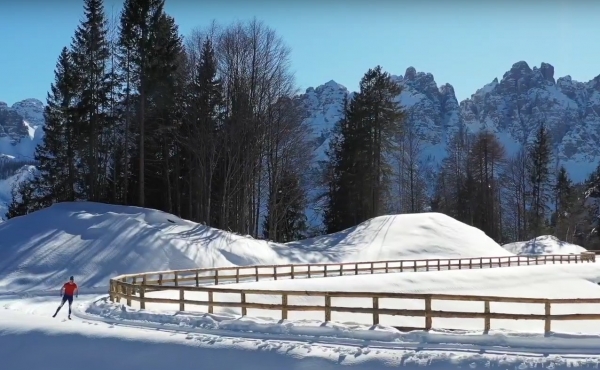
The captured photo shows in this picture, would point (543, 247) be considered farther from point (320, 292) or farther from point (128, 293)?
point (320, 292)

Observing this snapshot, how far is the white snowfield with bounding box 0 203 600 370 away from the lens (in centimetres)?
1279

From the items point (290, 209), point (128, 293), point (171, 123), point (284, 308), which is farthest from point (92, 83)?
point (284, 308)

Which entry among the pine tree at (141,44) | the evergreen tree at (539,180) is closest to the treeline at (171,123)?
the pine tree at (141,44)

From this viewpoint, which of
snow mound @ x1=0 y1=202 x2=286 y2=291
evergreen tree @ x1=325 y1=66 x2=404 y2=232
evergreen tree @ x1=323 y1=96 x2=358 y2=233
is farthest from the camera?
evergreen tree @ x1=323 y1=96 x2=358 y2=233

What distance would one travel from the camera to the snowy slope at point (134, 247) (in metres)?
29.7

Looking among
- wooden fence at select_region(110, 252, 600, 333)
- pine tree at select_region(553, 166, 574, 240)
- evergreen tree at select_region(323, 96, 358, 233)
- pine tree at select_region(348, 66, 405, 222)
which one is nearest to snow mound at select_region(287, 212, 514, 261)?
wooden fence at select_region(110, 252, 600, 333)

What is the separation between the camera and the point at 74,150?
5434cm

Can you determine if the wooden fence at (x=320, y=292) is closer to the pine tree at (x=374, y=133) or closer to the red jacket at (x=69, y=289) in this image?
the red jacket at (x=69, y=289)

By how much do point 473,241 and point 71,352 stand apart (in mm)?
39093

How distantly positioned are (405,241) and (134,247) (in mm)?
20793

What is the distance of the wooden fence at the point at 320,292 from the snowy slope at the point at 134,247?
2612mm

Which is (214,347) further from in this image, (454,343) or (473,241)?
(473,241)

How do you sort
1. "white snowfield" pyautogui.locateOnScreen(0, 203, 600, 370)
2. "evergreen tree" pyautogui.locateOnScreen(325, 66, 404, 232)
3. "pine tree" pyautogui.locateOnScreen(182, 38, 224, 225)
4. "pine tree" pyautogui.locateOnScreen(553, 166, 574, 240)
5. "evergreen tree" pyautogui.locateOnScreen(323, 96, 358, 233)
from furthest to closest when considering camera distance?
"pine tree" pyautogui.locateOnScreen(553, 166, 574, 240)
"evergreen tree" pyautogui.locateOnScreen(323, 96, 358, 233)
"evergreen tree" pyautogui.locateOnScreen(325, 66, 404, 232)
"pine tree" pyautogui.locateOnScreen(182, 38, 224, 225)
"white snowfield" pyautogui.locateOnScreen(0, 203, 600, 370)

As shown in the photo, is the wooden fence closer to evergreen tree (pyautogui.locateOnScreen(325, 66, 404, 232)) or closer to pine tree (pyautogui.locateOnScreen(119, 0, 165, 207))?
pine tree (pyautogui.locateOnScreen(119, 0, 165, 207))
